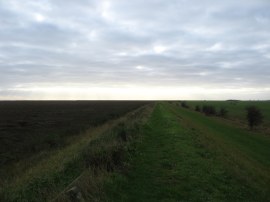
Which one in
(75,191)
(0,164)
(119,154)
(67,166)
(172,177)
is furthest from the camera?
(0,164)

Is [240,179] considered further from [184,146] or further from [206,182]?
[184,146]

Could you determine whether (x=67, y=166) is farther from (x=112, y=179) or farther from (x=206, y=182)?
(x=206, y=182)

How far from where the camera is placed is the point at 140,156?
13570 millimetres

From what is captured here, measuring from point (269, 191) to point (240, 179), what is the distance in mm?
977

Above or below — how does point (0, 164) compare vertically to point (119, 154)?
below

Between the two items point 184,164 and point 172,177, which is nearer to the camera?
point 172,177

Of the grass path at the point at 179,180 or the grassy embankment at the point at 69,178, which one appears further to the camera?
the grass path at the point at 179,180

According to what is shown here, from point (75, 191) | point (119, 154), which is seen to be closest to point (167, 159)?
point (119, 154)

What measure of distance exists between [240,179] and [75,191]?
5907 millimetres

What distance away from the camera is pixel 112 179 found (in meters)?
9.66

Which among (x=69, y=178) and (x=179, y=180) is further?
(x=69, y=178)

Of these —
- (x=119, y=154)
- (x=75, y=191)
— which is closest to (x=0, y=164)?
(x=119, y=154)

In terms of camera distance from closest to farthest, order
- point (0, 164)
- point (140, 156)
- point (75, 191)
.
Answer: point (75, 191) < point (140, 156) < point (0, 164)

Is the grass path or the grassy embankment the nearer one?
the grassy embankment
